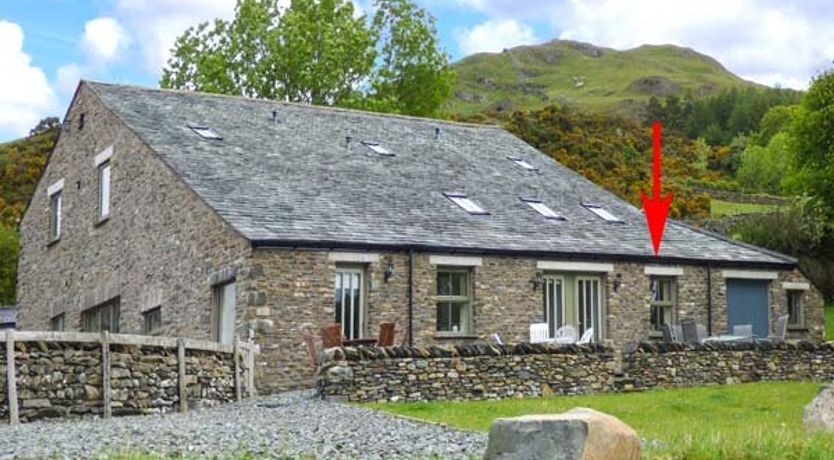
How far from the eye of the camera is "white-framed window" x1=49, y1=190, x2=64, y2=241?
107 ft

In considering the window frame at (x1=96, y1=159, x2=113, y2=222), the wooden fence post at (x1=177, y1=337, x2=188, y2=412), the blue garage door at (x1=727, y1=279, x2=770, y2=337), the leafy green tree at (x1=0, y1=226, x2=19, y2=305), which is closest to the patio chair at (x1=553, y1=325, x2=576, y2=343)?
the blue garage door at (x1=727, y1=279, x2=770, y2=337)

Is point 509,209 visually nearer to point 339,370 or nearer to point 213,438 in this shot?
point 339,370

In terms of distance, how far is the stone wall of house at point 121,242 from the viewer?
25266mm

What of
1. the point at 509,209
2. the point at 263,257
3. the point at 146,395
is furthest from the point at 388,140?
the point at 146,395

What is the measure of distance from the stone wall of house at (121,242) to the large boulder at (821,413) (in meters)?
11.3

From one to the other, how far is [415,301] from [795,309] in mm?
11291

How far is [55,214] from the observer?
1305 inches

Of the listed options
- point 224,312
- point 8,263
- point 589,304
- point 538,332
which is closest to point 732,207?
point 8,263

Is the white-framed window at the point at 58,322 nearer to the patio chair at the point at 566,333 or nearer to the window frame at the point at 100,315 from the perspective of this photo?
the window frame at the point at 100,315

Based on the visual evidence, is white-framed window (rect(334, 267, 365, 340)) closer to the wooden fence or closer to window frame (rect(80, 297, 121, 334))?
the wooden fence

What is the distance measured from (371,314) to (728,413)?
7965 millimetres

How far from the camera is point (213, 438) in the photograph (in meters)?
13.9

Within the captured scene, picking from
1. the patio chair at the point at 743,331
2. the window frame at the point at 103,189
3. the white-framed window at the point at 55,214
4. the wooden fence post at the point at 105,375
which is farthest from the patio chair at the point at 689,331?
the white-framed window at the point at 55,214

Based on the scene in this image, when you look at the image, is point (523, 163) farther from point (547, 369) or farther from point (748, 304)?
point (547, 369)
